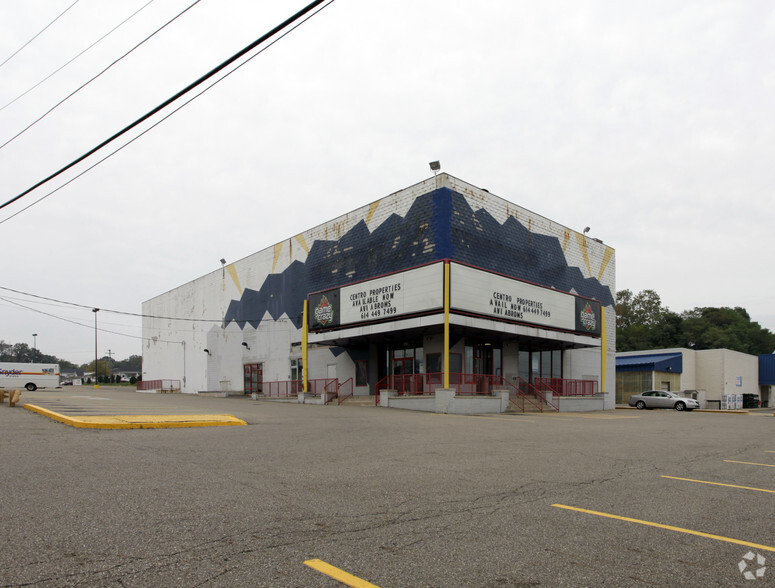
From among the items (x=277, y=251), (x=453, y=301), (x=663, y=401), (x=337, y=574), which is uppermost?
(x=277, y=251)

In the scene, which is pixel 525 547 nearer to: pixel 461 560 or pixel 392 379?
pixel 461 560

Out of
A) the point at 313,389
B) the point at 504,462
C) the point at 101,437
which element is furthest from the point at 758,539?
the point at 313,389

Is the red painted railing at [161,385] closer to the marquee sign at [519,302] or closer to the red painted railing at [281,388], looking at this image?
the red painted railing at [281,388]

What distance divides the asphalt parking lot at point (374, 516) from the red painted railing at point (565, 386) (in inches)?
847

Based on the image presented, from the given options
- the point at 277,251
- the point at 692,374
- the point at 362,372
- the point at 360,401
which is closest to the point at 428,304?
the point at 360,401

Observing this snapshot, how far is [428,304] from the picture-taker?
26750mm

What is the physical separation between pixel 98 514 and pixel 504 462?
6336mm

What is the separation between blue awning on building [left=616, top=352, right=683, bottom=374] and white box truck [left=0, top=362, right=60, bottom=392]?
50016 millimetres

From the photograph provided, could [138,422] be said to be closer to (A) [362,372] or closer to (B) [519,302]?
(B) [519,302]

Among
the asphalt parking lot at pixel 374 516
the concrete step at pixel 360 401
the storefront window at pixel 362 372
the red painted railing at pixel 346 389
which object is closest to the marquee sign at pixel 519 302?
the concrete step at pixel 360 401

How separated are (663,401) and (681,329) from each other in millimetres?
64826

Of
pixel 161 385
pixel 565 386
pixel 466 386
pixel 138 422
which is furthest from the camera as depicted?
pixel 161 385

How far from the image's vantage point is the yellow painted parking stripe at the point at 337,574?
3.80 meters

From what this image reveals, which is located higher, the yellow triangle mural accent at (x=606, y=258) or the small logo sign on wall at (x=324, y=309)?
the yellow triangle mural accent at (x=606, y=258)
